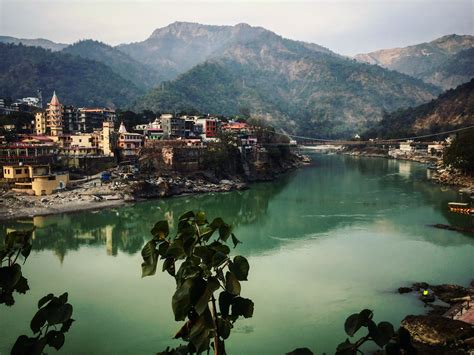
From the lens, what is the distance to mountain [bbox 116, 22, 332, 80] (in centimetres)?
10344

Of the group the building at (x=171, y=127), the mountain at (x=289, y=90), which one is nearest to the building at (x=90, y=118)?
Answer: the building at (x=171, y=127)

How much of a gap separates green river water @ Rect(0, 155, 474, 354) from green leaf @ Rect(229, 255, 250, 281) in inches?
165

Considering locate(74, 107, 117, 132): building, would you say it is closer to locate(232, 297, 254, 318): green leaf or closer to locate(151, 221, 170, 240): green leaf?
locate(151, 221, 170, 240): green leaf

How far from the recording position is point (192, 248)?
3.67ft

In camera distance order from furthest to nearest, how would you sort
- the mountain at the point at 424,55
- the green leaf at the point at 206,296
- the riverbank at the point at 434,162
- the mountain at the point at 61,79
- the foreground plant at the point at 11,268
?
the mountain at the point at 424,55 → the mountain at the point at 61,79 → the riverbank at the point at 434,162 → the foreground plant at the point at 11,268 → the green leaf at the point at 206,296

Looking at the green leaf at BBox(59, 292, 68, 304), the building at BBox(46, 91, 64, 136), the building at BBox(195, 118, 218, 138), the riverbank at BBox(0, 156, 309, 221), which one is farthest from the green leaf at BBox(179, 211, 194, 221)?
the building at BBox(195, 118, 218, 138)

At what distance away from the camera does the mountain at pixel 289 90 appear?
49938mm

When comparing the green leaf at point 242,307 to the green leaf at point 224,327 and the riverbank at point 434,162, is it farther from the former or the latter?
the riverbank at point 434,162

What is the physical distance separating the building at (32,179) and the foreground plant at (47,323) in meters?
14.1

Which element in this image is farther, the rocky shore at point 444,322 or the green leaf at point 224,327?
the rocky shore at point 444,322

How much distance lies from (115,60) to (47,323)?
3286 inches

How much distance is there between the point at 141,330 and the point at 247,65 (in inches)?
3284

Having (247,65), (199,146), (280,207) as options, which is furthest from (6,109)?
(247,65)

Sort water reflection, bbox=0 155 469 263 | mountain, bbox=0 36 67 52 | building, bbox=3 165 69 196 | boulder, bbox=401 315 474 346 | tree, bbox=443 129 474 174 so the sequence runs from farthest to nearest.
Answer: mountain, bbox=0 36 67 52
tree, bbox=443 129 474 174
building, bbox=3 165 69 196
water reflection, bbox=0 155 469 263
boulder, bbox=401 315 474 346
